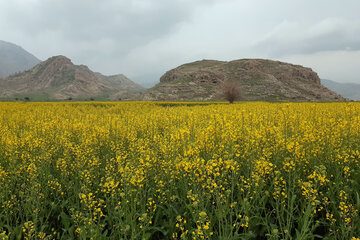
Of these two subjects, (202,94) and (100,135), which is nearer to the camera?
(100,135)

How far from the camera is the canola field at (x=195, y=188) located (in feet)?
9.96

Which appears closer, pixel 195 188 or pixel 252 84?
pixel 195 188

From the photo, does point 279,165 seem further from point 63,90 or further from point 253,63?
point 63,90

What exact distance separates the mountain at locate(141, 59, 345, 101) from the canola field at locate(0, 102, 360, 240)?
88830 mm

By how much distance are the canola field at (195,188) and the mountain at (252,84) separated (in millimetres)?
88830

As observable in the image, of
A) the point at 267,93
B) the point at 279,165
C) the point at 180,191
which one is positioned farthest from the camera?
the point at 267,93

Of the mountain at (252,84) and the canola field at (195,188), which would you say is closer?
the canola field at (195,188)

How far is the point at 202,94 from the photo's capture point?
105812 millimetres

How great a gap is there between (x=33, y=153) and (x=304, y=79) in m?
161

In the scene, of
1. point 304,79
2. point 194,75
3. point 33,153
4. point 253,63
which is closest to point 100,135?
point 33,153

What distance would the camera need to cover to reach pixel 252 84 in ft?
376

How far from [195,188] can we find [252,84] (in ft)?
401

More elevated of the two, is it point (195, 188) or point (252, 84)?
point (252, 84)

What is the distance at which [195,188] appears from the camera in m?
3.10
